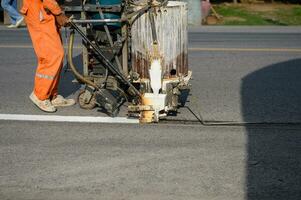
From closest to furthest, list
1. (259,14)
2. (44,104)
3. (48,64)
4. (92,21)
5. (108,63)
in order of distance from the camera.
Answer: (92,21) < (108,63) < (48,64) < (44,104) < (259,14)

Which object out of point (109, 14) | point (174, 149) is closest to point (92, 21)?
point (109, 14)

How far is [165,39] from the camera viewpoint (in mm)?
6176

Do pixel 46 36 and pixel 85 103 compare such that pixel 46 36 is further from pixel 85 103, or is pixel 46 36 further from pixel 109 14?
pixel 85 103

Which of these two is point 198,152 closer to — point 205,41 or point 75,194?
point 75,194

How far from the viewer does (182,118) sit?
255 inches

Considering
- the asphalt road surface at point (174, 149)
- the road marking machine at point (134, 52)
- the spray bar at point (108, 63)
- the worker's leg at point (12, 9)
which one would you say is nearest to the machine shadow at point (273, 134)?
the asphalt road surface at point (174, 149)

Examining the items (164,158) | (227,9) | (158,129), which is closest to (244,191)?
(164,158)

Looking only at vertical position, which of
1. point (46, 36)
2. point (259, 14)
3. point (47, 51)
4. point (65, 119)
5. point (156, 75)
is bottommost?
point (259, 14)

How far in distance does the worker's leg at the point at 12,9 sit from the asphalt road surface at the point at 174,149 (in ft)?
25.5

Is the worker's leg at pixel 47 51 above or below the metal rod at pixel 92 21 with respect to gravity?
below

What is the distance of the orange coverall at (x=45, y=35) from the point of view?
256 inches

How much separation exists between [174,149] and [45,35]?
2.12m

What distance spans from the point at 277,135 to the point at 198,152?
969 millimetres

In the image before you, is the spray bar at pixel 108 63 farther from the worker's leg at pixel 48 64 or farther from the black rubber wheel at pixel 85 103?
the black rubber wheel at pixel 85 103
